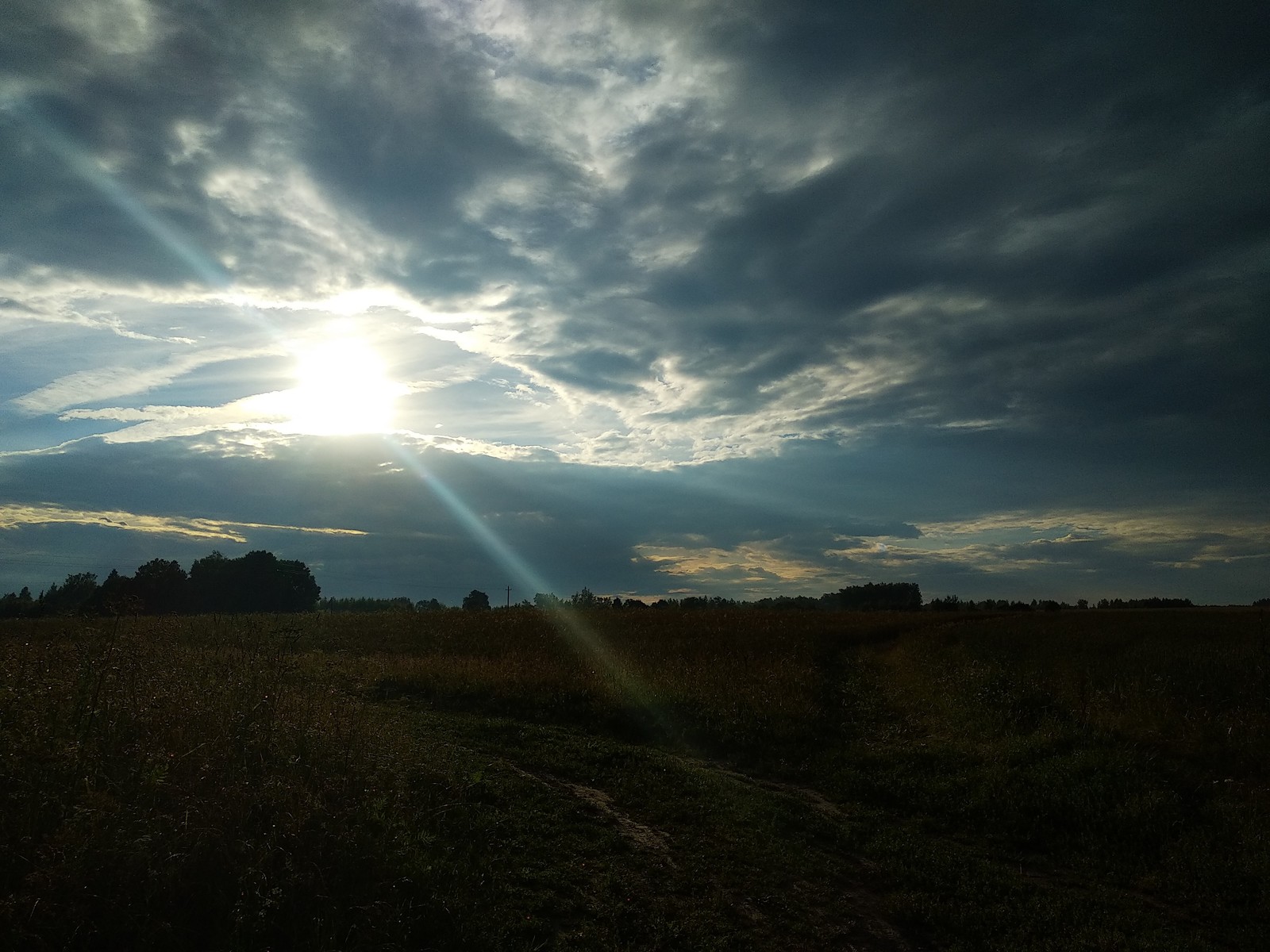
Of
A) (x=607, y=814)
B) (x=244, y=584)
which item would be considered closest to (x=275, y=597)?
(x=244, y=584)

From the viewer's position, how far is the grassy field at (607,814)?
5.83 metres

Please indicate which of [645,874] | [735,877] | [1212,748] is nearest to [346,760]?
[645,874]

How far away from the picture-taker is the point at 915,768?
507 inches

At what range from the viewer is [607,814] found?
378 inches

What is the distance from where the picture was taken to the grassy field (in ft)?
19.1

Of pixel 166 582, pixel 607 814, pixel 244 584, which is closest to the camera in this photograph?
pixel 607 814

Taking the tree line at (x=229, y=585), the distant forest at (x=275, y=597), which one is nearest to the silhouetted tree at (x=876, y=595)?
the distant forest at (x=275, y=597)

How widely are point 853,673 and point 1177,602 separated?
6685 centimetres

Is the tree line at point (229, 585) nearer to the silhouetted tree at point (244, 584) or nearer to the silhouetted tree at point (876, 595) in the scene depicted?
the silhouetted tree at point (244, 584)

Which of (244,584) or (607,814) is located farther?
(244,584)

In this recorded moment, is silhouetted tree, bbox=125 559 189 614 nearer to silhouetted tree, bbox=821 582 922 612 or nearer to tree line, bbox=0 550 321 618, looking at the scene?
tree line, bbox=0 550 321 618

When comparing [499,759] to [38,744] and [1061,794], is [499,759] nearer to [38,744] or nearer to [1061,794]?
[38,744]

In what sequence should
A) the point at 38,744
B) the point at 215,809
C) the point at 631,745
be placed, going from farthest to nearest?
the point at 631,745, the point at 38,744, the point at 215,809

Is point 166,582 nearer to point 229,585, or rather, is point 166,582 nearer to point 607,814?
point 229,585
